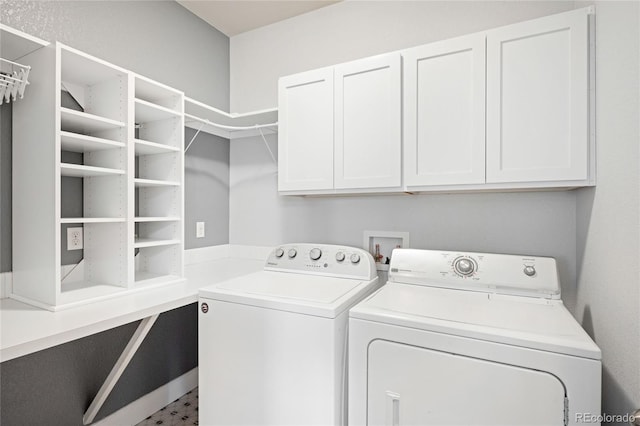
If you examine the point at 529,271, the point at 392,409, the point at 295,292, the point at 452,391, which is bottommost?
the point at 392,409

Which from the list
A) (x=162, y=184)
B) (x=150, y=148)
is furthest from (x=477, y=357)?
(x=150, y=148)

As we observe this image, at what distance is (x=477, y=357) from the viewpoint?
1.06 m

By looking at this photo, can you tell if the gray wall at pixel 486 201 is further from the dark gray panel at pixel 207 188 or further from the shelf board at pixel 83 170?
the shelf board at pixel 83 170

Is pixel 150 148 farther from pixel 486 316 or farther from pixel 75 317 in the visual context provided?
pixel 486 316

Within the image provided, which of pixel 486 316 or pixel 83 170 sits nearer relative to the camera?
pixel 486 316

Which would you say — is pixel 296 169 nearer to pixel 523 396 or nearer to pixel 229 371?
pixel 229 371

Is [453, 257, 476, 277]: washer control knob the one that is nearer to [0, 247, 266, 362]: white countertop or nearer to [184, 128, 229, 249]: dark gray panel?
[0, 247, 266, 362]: white countertop

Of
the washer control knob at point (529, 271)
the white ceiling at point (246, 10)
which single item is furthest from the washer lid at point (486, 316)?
the white ceiling at point (246, 10)

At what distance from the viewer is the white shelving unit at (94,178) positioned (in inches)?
50.3

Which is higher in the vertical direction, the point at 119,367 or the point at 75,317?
the point at 75,317

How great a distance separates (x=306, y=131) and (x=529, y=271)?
4.37ft

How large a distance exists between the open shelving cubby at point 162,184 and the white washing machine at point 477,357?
113cm

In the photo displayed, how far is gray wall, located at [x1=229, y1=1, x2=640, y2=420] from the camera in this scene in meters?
1.00

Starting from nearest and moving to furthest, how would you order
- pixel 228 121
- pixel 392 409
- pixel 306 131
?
1. pixel 392 409
2. pixel 306 131
3. pixel 228 121
